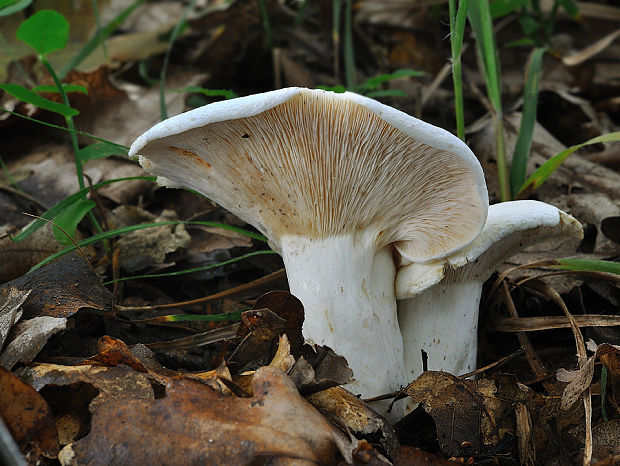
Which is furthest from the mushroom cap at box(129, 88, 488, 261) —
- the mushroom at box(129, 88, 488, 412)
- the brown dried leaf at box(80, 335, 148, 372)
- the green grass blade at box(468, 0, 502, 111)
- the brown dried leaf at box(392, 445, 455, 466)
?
the green grass blade at box(468, 0, 502, 111)

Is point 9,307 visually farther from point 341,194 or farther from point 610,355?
point 610,355

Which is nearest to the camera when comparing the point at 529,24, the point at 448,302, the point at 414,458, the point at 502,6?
the point at 414,458

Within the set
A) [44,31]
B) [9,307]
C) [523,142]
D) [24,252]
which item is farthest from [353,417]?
[44,31]

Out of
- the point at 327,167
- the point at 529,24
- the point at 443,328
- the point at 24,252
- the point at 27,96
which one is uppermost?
the point at 27,96

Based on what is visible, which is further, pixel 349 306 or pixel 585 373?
pixel 349 306

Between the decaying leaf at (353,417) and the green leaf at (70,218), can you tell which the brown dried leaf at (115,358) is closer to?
the decaying leaf at (353,417)

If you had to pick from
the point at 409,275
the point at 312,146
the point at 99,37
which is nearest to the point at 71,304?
the point at 312,146

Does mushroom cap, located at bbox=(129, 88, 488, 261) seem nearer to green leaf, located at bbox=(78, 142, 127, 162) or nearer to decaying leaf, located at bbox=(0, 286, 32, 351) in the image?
green leaf, located at bbox=(78, 142, 127, 162)
